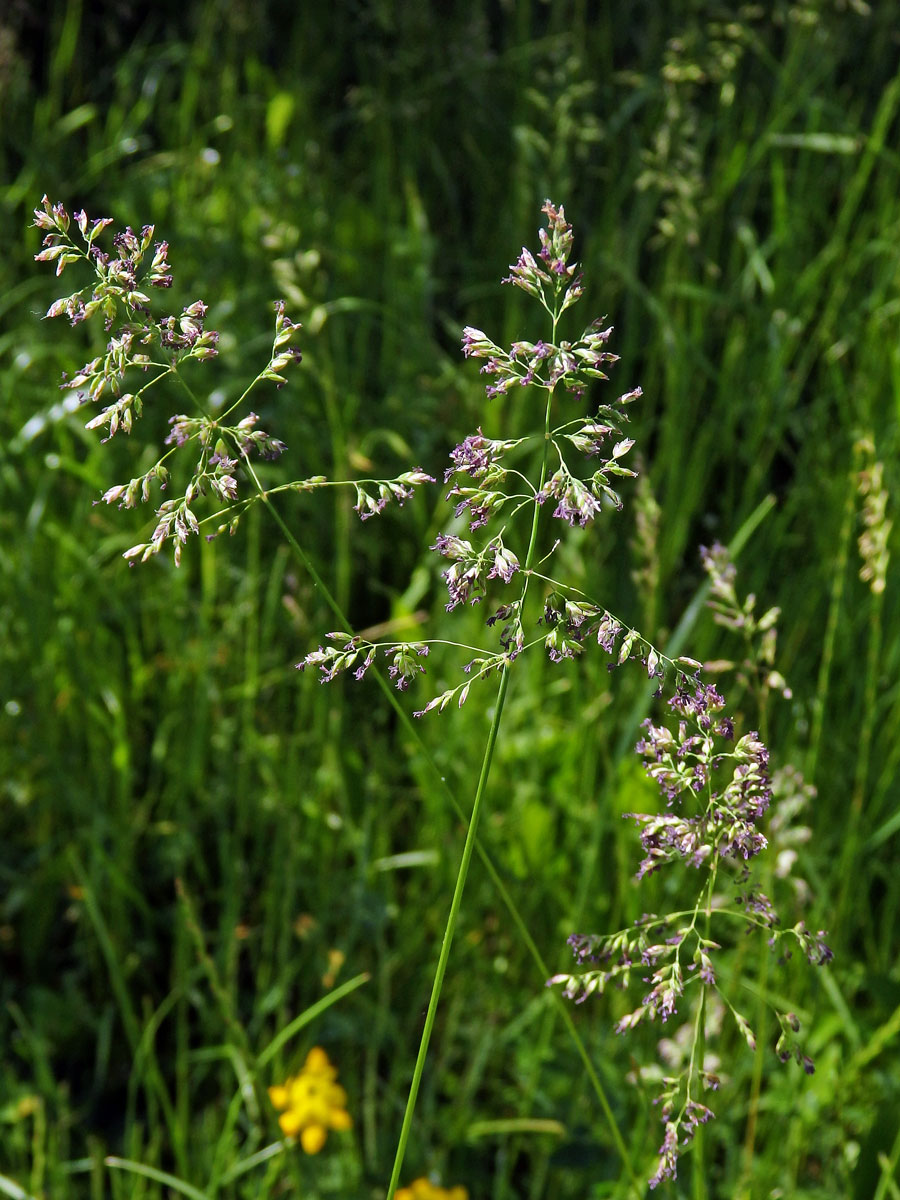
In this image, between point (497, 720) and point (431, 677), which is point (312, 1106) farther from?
point (497, 720)

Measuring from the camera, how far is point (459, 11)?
12.7 feet

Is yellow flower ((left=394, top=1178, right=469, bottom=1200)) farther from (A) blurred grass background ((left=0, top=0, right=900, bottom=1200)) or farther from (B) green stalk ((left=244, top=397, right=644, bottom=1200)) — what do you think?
(B) green stalk ((left=244, top=397, right=644, bottom=1200))

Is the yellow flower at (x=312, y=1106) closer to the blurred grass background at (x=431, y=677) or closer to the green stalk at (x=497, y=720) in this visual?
the blurred grass background at (x=431, y=677)

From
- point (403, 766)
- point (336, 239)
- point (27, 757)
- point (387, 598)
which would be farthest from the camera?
point (336, 239)

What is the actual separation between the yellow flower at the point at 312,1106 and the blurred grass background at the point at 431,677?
92 mm

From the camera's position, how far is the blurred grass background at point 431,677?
1709mm

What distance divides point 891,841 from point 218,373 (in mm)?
1792

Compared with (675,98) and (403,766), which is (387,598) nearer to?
(403,766)

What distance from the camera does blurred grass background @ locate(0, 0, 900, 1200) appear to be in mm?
1709

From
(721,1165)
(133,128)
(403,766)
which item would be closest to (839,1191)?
(721,1165)

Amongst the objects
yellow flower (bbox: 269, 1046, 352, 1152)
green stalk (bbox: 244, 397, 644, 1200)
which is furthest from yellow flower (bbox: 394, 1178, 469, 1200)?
green stalk (bbox: 244, 397, 644, 1200)

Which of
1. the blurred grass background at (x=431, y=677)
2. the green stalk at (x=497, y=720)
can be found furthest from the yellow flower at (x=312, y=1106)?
the green stalk at (x=497, y=720)

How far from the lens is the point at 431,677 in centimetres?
223

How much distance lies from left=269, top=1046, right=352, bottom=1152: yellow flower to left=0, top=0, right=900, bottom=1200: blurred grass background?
9 centimetres
